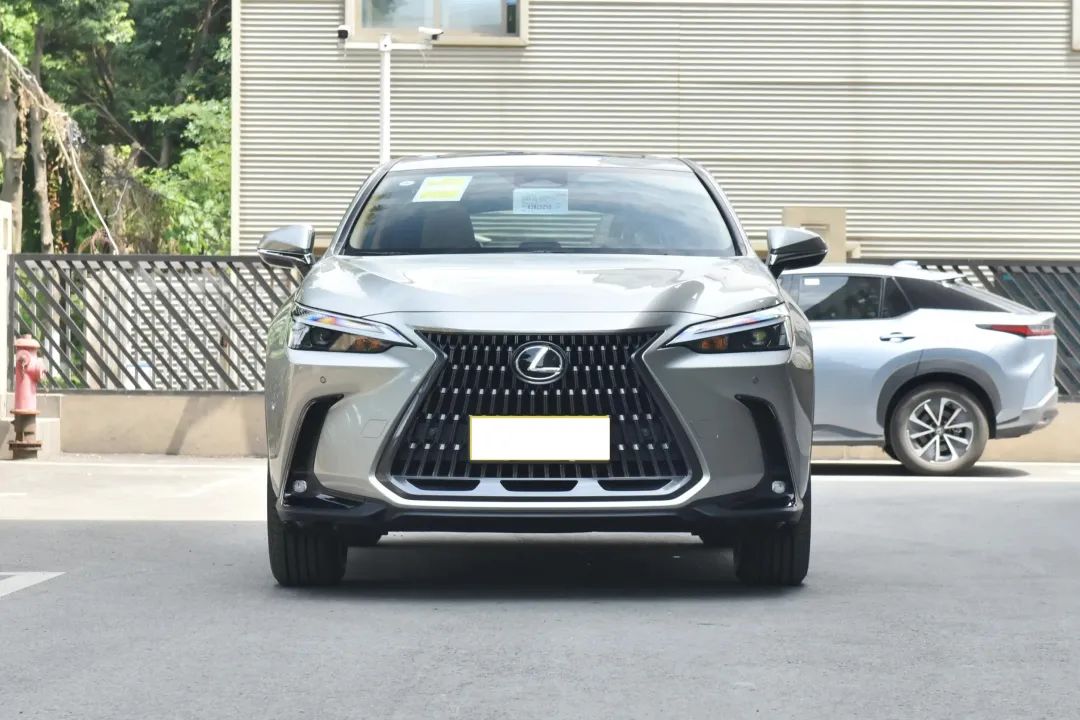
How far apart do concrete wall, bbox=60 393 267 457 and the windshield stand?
25.2ft

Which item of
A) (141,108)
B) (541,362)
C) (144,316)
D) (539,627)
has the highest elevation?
(141,108)

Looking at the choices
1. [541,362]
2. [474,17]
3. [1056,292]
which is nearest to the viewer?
[541,362]

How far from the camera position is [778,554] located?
24.1ft

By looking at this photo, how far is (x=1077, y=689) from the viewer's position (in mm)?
5355

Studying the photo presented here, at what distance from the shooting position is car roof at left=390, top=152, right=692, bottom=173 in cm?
835

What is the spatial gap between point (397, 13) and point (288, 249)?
58.0 feet

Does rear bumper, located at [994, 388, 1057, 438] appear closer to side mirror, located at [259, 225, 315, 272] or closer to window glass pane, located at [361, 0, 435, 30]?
side mirror, located at [259, 225, 315, 272]

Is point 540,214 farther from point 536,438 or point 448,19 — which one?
point 448,19

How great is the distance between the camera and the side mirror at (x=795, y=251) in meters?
7.96

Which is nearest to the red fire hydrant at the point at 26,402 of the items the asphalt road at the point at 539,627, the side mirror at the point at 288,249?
the asphalt road at the point at 539,627

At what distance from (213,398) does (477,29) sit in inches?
433

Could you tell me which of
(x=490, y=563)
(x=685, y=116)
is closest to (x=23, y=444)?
(x=490, y=563)

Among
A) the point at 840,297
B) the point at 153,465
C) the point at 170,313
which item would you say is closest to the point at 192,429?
the point at 170,313

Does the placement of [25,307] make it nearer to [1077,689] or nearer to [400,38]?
[400,38]
